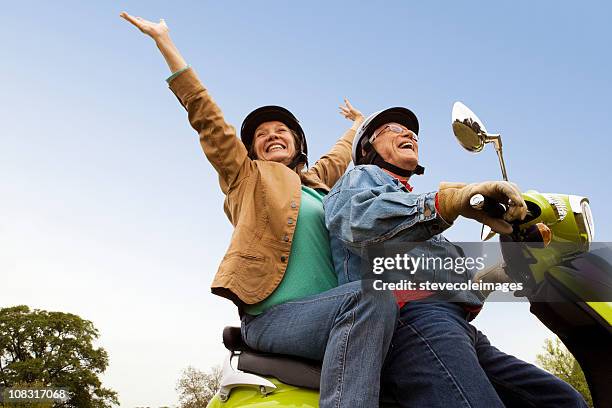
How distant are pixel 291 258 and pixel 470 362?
3.15ft

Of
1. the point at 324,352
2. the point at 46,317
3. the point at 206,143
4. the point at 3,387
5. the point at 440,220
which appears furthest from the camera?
the point at 46,317

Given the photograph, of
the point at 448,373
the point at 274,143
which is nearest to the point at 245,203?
the point at 274,143

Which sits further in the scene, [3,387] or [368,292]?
[3,387]

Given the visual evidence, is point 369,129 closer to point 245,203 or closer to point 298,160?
point 298,160

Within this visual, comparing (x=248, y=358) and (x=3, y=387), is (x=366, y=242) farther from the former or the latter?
(x=3, y=387)

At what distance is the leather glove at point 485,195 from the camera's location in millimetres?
1858

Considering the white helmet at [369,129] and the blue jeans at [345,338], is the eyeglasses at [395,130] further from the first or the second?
the blue jeans at [345,338]

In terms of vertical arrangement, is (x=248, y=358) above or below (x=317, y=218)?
below

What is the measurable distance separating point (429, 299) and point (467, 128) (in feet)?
2.36

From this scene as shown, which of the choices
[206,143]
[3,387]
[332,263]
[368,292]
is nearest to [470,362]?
[368,292]

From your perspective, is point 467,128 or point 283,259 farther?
point 283,259

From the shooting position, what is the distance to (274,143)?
3572 mm

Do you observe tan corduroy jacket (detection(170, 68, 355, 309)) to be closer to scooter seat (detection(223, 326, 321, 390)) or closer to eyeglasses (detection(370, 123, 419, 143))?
scooter seat (detection(223, 326, 321, 390))

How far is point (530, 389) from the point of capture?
2646 mm
